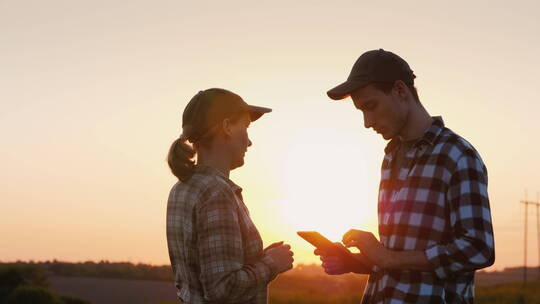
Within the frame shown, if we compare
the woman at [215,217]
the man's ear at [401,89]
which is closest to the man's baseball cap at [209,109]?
the woman at [215,217]

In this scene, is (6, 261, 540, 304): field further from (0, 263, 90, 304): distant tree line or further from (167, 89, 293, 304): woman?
(167, 89, 293, 304): woman

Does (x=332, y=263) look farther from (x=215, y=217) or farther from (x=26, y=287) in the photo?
→ (x=26, y=287)

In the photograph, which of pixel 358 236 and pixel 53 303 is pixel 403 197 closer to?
pixel 358 236

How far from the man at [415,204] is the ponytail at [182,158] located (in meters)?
0.90

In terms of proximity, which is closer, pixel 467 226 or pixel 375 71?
pixel 467 226

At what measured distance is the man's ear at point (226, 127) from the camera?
13.9 feet

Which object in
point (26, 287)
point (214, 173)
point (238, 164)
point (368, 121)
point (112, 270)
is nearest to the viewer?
point (368, 121)

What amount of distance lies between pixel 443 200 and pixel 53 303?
1639 cm

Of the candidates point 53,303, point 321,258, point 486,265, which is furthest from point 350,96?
point 53,303

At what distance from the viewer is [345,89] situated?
4.00m

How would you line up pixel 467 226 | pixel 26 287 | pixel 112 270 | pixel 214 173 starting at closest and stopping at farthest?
pixel 467 226 → pixel 214 173 → pixel 26 287 → pixel 112 270

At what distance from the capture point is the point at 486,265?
11.8 ft

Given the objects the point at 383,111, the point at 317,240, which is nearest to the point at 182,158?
the point at 317,240

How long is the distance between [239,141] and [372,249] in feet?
3.45
